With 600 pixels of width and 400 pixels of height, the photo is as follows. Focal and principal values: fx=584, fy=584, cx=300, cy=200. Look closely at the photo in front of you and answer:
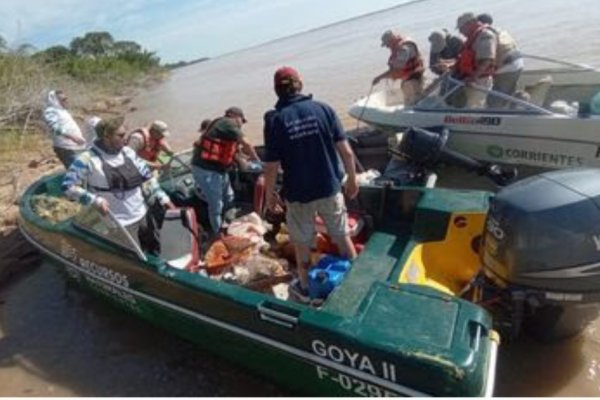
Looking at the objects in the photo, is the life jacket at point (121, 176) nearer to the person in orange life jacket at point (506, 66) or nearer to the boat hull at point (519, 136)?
the boat hull at point (519, 136)

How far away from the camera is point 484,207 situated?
3711 mm

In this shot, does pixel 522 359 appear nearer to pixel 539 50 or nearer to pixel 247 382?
pixel 247 382

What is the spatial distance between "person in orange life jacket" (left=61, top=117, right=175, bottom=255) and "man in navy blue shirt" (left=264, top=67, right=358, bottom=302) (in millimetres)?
1143

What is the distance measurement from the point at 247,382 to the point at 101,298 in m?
1.62

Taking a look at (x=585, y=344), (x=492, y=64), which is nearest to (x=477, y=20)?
(x=492, y=64)

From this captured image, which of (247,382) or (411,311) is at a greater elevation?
(411,311)

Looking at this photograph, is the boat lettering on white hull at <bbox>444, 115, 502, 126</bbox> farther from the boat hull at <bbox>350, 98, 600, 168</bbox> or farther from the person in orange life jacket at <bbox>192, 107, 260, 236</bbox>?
the person in orange life jacket at <bbox>192, 107, 260, 236</bbox>

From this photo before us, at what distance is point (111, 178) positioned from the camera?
4.11m

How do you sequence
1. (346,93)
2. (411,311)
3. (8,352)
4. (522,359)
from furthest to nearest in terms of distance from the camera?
(346,93) → (8,352) → (522,359) → (411,311)

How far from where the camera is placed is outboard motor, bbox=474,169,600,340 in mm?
2779

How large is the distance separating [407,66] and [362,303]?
5.05 m

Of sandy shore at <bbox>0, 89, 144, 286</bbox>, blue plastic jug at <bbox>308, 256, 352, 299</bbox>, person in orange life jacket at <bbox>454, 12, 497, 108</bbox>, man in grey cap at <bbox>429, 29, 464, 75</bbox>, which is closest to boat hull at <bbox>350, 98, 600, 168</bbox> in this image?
person in orange life jacket at <bbox>454, 12, 497, 108</bbox>

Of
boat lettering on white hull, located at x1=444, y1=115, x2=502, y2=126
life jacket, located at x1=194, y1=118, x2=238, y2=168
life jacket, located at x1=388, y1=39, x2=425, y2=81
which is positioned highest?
life jacket, located at x1=388, y1=39, x2=425, y2=81

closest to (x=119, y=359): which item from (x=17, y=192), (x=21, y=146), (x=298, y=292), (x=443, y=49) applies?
(x=298, y=292)
